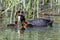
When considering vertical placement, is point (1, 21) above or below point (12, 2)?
below

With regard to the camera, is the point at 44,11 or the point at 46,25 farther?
the point at 44,11

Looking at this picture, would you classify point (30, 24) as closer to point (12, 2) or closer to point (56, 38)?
point (12, 2)

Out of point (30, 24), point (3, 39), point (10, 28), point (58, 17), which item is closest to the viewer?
point (3, 39)

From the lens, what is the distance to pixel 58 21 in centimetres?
A: 2347

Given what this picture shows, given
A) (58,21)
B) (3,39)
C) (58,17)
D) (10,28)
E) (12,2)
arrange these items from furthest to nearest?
(58,17) < (58,21) < (10,28) < (12,2) < (3,39)

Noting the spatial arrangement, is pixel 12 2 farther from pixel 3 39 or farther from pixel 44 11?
pixel 44 11

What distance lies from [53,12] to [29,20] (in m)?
7.03

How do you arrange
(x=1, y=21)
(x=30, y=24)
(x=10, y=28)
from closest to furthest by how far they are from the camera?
(x=10, y=28)
(x=30, y=24)
(x=1, y=21)

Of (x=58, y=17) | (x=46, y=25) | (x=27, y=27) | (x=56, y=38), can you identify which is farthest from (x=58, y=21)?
(x=56, y=38)

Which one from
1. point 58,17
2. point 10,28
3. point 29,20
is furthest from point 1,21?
point 58,17

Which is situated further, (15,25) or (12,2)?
(15,25)

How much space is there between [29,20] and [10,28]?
8.30 ft

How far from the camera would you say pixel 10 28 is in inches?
715

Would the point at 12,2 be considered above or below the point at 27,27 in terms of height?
above
